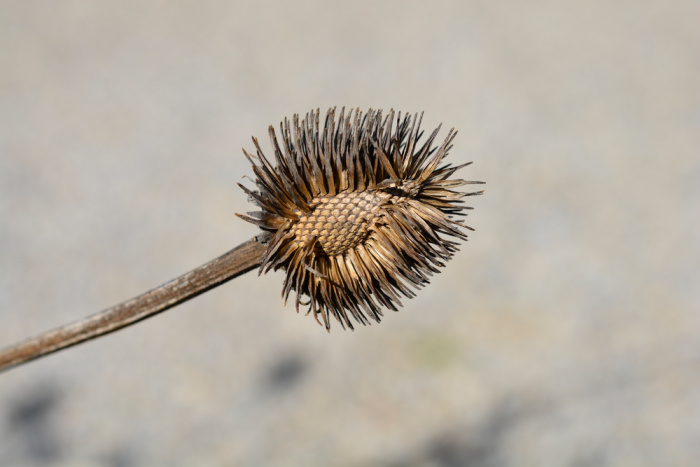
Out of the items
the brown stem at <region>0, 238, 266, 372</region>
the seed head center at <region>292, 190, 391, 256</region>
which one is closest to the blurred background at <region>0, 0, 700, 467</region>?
the brown stem at <region>0, 238, 266, 372</region>

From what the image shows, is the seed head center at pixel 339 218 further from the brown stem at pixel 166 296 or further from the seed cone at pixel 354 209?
the brown stem at pixel 166 296

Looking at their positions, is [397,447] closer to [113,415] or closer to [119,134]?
[113,415]

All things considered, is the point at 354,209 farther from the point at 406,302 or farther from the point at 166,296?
the point at 406,302

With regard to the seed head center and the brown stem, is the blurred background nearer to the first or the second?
the brown stem

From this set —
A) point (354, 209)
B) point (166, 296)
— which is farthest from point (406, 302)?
point (166, 296)

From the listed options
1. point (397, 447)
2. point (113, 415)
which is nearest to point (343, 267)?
point (397, 447)

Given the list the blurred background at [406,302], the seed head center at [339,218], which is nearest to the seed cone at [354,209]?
the seed head center at [339,218]
